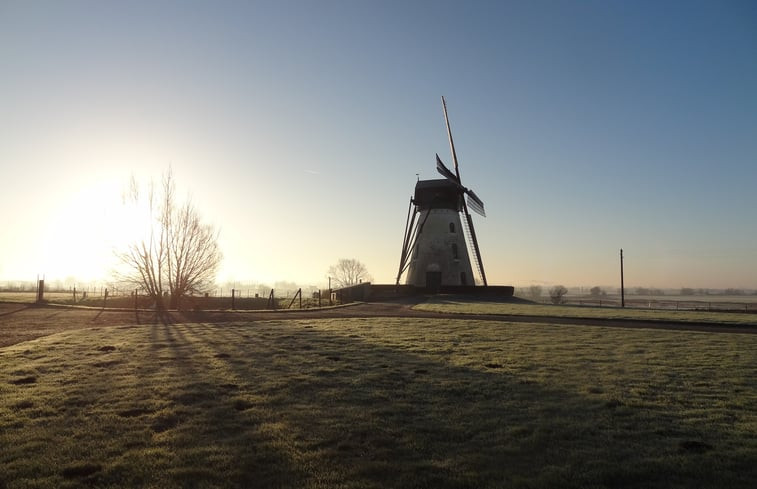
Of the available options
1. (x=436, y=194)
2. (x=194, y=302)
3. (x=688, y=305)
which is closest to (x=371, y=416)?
(x=194, y=302)

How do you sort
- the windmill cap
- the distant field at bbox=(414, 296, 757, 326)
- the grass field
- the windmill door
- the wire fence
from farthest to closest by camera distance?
1. the wire fence
2. the windmill cap
3. the windmill door
4. the distant field at bbox=(414, 296, 757, 326)
5. the grass field

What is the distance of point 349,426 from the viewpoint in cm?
634

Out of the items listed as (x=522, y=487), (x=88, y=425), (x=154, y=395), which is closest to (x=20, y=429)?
(x=88, y=425)

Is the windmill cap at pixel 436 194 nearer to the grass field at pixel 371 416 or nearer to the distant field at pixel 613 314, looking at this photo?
the distant field at pixel 613 314

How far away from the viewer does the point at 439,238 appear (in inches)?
1863

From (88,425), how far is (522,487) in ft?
18.6

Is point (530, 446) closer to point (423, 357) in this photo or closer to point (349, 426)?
point (349, 426)

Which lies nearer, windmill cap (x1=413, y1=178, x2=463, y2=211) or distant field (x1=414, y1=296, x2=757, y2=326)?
distant field (x1=414, y1=296, x2=757, y2=326)

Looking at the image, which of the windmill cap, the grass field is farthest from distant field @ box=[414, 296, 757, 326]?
the windmill cap

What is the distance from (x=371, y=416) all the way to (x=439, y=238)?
135 ft

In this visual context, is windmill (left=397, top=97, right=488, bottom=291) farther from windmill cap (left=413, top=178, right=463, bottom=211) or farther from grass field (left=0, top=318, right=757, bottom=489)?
grass field (left=0, top=318, right=757, bottom=489)

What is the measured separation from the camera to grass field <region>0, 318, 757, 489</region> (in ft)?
16.4

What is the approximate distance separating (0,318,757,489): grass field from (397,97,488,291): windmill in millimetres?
34450

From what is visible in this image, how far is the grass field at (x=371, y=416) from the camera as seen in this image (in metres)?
4.99
